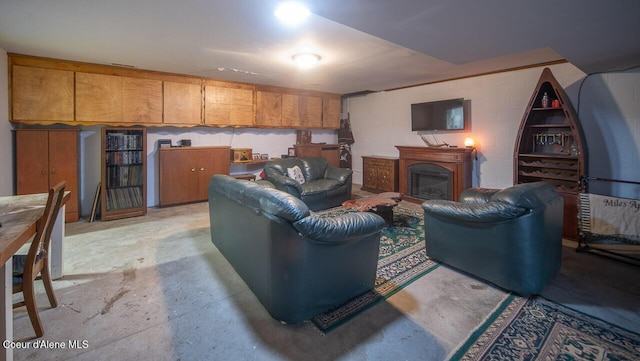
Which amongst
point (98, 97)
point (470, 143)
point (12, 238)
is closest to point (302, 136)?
point (470, 143)

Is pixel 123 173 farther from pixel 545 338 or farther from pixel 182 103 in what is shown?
pixel 545 338

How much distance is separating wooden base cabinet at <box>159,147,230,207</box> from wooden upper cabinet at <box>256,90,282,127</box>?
0.98 meters

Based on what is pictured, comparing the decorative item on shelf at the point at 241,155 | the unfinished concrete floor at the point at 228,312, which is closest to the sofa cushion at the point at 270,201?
the unfinished concrete floor at the point at 228,312

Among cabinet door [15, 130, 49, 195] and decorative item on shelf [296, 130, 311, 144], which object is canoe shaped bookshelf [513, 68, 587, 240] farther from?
cabinet door [15, 130, 49, 195]

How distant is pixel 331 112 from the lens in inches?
296

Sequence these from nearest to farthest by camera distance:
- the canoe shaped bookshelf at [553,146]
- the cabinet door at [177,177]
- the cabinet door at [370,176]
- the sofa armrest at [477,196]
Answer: the sofa armrest at [477,196]
the canoe shaped bookshelf at [553,146]
the cabinet door at [177,177]
the cabinet door at [370,176]

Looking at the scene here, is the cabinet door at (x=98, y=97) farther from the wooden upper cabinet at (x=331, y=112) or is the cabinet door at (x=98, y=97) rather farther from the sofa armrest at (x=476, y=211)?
the sofa armrest at (x=476, y=211)

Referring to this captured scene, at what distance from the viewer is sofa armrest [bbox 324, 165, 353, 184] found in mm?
5555

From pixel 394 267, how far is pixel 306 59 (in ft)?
9.47

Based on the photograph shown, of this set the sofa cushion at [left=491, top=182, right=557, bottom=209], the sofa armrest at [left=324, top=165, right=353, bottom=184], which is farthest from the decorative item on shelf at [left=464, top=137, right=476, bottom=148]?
the sofa cushion at [left=491, top=182, right=557, bottom=209]

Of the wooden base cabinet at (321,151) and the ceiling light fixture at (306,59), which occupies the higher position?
the ceiling light fixture at (306,59)

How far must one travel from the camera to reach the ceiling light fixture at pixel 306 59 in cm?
397

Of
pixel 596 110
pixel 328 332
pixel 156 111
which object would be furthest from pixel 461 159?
pixel 156 111

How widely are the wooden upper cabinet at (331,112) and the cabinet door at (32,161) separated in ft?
16.8
